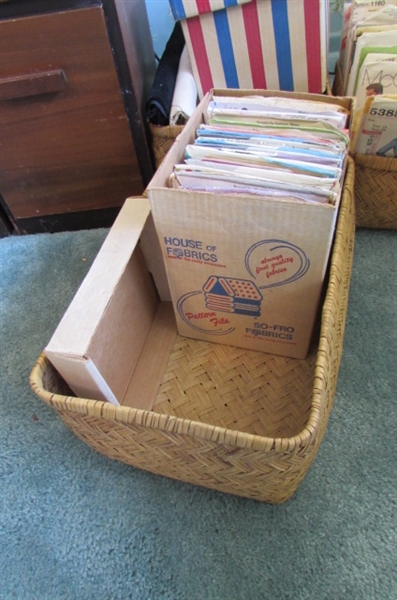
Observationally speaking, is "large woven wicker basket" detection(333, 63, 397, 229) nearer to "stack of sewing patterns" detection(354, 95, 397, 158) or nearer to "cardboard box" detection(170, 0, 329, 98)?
"stack of sewing patterns" detection(354, 95, 397, 158)

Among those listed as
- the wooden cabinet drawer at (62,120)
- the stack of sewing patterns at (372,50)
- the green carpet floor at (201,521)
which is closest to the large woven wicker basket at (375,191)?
the stack of sewing patterns at (372,50)

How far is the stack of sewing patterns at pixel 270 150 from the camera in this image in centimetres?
58

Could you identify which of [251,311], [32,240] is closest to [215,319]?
[251,311]

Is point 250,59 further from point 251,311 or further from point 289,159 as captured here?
point 251,311

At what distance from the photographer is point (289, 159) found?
61 cm

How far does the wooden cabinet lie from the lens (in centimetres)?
73

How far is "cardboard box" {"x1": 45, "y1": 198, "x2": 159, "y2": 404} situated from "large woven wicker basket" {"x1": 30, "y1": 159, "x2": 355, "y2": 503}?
0.05m

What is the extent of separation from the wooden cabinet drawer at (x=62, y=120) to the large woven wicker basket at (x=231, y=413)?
1.55 feet

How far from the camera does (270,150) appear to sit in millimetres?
628

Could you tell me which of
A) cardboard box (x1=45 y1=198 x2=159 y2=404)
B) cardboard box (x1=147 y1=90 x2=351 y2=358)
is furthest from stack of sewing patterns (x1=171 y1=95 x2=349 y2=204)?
cardboard box (x1=45 y1=198 x2=159 y2=404)

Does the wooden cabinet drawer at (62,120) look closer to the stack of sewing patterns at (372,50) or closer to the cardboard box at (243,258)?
the cardboard box at (243,258)

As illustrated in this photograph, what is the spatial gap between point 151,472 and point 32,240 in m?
0.75

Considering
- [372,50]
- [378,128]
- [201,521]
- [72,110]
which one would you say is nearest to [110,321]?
[201,521]

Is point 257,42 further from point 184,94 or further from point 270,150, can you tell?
point 270,150
